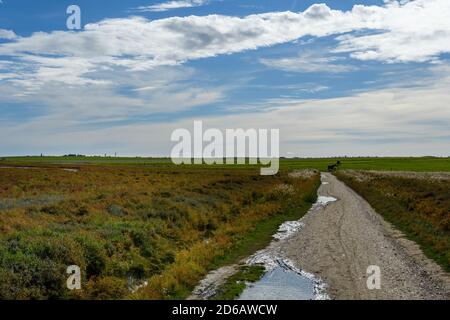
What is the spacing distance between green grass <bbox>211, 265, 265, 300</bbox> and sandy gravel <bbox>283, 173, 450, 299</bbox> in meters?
1.95

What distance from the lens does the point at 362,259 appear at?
18.2 m

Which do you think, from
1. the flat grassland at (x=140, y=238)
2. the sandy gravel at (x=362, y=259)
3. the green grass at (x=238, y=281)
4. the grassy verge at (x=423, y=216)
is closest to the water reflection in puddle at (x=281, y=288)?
the green grass at (x=238, y=281)

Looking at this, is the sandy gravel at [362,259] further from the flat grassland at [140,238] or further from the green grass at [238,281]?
the green grass at [238,281]

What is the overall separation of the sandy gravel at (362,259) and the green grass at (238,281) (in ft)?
6.39

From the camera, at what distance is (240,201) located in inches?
1566

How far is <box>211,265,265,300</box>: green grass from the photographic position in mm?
13648

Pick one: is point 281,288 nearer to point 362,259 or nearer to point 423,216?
point 362,259

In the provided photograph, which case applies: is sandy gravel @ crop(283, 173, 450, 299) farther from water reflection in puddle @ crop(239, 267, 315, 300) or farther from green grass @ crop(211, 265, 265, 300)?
green grass @ crop(211, 265, 265, 300)

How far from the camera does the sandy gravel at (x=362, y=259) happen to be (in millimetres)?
13867

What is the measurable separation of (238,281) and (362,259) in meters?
5.75

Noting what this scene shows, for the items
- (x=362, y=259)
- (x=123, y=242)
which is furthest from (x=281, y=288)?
(x=123, y=242)

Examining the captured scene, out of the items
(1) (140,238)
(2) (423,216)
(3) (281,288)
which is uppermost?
(1) (140,238)
